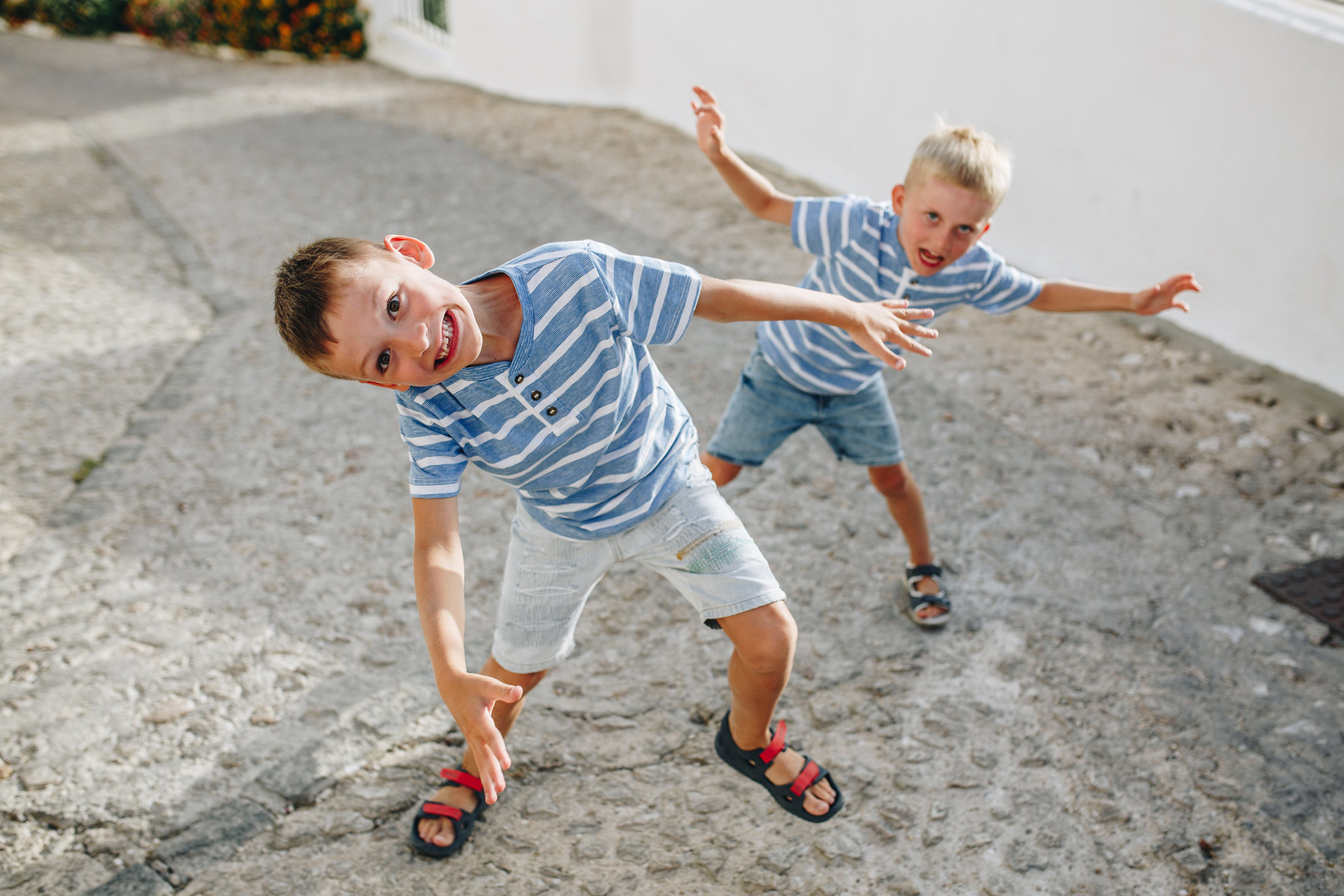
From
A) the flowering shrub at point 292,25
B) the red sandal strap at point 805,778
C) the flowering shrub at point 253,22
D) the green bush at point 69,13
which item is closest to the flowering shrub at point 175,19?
the flowering shrub at point 253,22

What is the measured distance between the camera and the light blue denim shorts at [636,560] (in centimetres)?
199

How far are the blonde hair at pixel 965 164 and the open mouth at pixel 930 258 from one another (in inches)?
6.7

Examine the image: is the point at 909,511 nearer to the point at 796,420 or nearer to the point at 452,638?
the point at 796,420

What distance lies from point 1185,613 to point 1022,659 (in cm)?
60

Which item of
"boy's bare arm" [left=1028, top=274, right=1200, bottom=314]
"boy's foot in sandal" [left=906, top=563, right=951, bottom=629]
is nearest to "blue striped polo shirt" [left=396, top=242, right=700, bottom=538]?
"boy's bare arm" [left=1028, top=274, right=1200, bottom=314]

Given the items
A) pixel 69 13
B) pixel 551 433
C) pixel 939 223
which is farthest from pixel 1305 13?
pixel 69 13

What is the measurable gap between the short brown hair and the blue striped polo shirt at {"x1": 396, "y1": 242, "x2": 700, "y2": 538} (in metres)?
0.18

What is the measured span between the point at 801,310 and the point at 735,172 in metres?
0.70

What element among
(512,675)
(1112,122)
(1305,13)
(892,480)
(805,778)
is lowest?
(805,778)

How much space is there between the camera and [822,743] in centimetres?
251

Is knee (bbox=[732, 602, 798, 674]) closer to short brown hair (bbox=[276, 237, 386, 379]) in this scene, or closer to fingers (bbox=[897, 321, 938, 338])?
fingers (bbox=[897, 321, 938, 338])

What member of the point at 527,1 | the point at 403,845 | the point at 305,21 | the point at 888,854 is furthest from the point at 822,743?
the point at 305,21

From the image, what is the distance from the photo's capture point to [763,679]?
2033 millimetres

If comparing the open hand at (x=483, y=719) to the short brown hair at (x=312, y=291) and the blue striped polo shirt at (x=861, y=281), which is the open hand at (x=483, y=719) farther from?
the blue striped polo shirt at (x=861, y=281)
